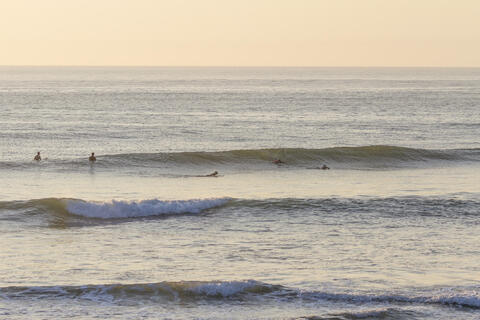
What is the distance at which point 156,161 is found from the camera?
132ft

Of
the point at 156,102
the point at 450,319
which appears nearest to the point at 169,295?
the point at 450,319

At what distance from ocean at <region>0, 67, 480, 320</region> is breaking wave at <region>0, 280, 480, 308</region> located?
0.15 ft

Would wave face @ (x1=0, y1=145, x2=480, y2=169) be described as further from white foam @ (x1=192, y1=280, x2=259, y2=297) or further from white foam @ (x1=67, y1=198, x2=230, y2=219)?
white foam @ (x1=192, y1=280, x2=259, y2=297)

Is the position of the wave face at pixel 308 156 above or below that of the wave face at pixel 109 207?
below

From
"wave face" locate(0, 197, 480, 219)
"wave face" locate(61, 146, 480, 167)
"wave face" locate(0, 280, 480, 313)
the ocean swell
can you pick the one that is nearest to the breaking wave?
"wave face" locate(0, 280, 480, 313)

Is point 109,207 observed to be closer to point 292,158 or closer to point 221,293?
point 221,293

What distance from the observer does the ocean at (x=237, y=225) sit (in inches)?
675

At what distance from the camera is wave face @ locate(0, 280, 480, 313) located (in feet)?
55.9

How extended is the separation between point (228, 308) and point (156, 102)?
7301 cm

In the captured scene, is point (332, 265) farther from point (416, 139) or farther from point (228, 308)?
point (416, 139)

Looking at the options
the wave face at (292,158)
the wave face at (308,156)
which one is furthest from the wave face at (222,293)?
the wave face at (308,156)

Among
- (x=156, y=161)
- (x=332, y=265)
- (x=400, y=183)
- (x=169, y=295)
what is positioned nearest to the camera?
(x=169, y=295)

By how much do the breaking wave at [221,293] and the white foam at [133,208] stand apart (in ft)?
30.1

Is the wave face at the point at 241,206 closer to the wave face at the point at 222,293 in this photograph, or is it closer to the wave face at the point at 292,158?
the wave face at the point at 222,293
